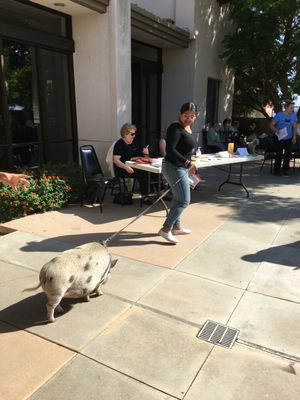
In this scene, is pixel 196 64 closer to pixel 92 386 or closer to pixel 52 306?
pixel 52 306

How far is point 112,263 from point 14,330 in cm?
106

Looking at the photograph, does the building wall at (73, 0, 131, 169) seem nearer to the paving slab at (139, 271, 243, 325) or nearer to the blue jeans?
the blue jeans

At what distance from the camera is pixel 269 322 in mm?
2967

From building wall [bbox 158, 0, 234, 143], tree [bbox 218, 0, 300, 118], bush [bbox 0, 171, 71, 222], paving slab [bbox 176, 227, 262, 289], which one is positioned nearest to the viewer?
paving slab [bbox 176, 227, 262, 289]

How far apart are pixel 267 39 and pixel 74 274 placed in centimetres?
1001

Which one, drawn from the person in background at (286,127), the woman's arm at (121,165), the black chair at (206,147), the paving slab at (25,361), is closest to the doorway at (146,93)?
the black chair at (206,147)

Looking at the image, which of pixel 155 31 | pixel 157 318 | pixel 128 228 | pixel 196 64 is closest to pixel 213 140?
pixel 196 64

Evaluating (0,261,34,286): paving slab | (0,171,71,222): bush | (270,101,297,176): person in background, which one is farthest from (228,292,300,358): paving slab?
(270,101,297,176): person in background

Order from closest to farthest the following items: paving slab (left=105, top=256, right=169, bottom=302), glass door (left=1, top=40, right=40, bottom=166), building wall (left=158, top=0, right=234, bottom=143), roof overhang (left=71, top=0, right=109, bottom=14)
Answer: paving slab (left=105, top=256, right=169, bottom=302) → glass door (left=1, top=40, right=40, bottom=166) → roof overhang (left=71, top=0, right=109, bottom=14) → building wall (left=158, top=0, right=234, bottom=143)

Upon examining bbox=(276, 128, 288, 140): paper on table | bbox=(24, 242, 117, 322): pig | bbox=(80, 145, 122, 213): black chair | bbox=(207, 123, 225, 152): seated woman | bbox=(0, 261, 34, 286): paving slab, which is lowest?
bbox=(0, 261, 34, 286): paving slab

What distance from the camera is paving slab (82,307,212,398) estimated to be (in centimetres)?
236

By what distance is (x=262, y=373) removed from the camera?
2410 mm

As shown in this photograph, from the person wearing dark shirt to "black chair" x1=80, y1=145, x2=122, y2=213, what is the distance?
5.90 feet

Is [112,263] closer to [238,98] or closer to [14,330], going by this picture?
[14,330]
